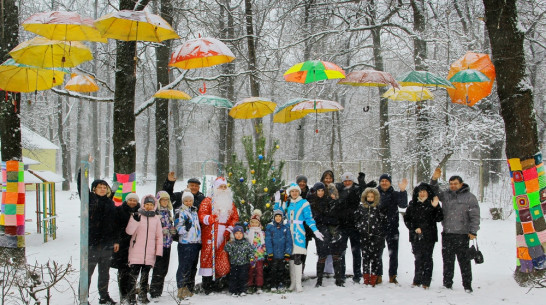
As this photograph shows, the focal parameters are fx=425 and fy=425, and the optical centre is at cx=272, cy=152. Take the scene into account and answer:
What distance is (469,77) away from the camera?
7781 mm

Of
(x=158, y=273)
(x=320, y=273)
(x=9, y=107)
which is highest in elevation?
(x=9, y=107)

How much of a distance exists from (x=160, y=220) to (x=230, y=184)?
4.64 ft

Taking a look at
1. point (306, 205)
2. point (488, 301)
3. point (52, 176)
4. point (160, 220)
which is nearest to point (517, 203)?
point (488, 301)

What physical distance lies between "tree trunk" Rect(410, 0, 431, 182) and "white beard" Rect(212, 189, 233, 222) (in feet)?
26.2

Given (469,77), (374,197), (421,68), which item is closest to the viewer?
(374,197)

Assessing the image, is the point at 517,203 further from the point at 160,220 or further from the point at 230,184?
the point at 160,220

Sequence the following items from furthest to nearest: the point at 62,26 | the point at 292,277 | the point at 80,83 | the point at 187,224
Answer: the point at 80,83, the point at 292,277, the point at 187,224, the point at 62,26

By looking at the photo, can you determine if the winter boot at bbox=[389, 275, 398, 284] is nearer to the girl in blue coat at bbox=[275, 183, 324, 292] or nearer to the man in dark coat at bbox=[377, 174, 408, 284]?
the man in dark coat at bbox=[377, 174, 408, 284]

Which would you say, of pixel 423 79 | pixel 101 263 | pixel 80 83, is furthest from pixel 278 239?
pixel 80 83

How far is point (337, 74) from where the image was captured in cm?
852

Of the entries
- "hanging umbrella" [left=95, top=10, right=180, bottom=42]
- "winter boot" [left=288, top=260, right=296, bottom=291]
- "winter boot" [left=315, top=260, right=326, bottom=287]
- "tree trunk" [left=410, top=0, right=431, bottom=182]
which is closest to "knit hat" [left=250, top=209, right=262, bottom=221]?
"winter boot" [left=288, top=260, right=296, bottom=291]

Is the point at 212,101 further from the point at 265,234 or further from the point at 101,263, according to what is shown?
the point at 101,263

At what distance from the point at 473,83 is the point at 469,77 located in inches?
38.7

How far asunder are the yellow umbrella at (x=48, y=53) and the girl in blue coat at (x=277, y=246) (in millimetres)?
4063
